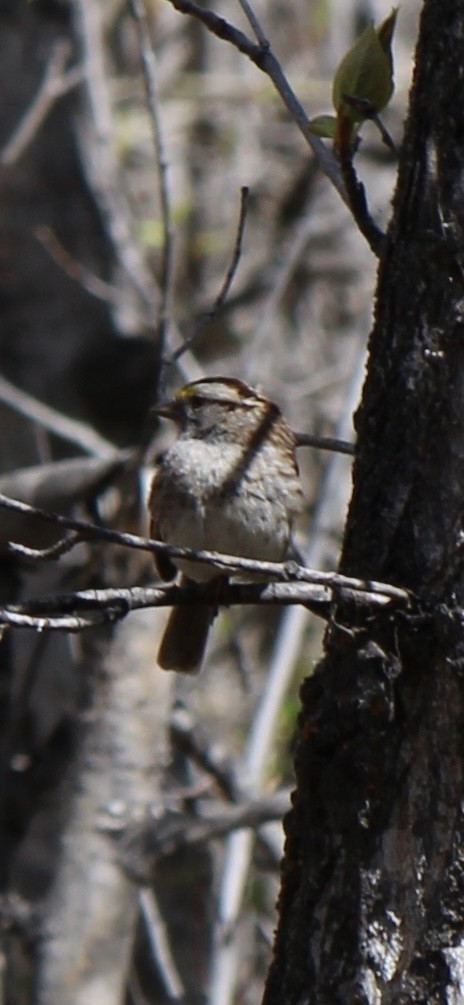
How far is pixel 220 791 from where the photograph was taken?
5551 millimetres

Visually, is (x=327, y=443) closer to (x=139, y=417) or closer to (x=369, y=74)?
(x=369, y=74)

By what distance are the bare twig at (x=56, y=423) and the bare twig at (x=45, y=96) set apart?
75 centimetres

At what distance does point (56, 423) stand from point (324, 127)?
322cm

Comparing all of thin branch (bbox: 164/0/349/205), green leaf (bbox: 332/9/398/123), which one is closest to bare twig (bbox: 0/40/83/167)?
thin branch (bbox: 164/0/349/205)

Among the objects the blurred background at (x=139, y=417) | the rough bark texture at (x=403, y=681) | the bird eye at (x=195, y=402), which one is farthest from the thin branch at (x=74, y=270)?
the rough bark texture at (x=403, y=681)

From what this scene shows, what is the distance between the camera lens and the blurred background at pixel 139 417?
5117 millimetres

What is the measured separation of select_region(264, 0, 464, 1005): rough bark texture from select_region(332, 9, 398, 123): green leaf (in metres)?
0.11

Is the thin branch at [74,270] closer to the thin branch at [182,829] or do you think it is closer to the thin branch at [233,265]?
the thin branch at [182,829]

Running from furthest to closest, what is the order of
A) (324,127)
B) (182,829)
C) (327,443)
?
1. (182,829)
2. (327,443)
3. (324,127)

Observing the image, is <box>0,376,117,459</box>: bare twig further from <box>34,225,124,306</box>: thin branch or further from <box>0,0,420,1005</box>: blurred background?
<box>34,225,124,306</box>: thin branch

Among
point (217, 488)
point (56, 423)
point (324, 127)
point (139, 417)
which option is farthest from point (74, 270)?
point (324, 127)

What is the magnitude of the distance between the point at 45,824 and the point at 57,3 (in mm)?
2826

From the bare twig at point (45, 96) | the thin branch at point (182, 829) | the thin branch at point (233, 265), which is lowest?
the thin branch at point (182, 829)

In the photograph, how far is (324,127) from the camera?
7.98 ft
